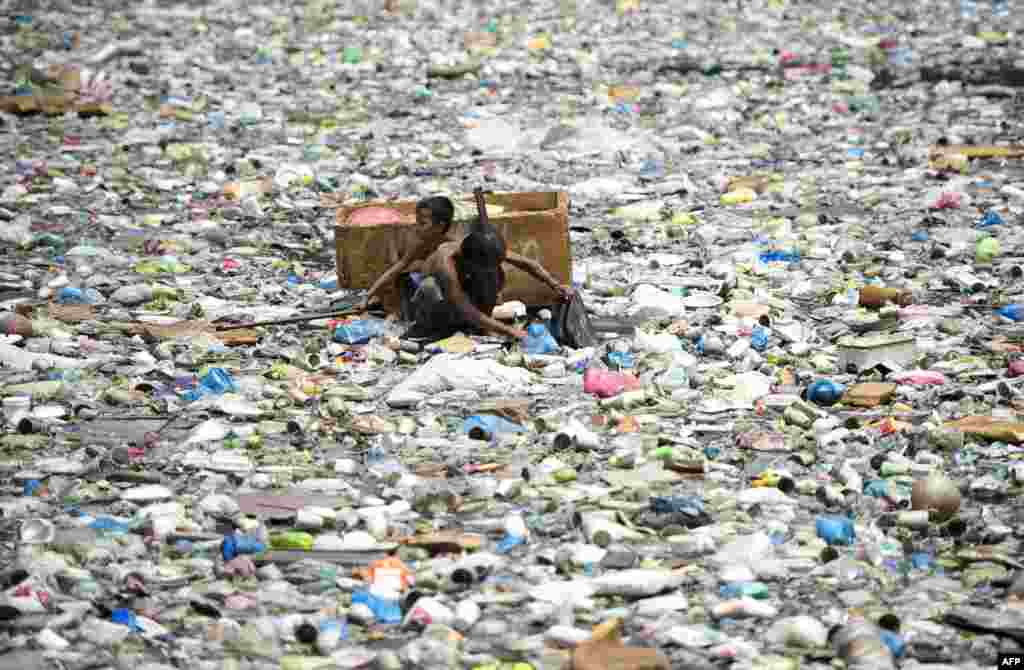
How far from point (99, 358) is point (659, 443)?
2.31m

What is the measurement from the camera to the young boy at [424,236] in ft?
19.4

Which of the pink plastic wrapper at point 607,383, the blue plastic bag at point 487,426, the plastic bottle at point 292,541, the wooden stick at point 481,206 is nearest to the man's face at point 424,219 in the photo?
the wooden stick at point 481,206

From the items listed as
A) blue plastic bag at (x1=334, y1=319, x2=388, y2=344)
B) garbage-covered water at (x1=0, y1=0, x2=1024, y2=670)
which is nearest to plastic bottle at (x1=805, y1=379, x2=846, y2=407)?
garbage-covered water at (x1=0, y1=0, x2=1024, y2=670)

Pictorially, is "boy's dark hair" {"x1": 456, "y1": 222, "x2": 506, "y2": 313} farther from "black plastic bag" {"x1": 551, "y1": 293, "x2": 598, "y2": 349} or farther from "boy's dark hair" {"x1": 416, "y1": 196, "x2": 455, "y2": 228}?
"black plastic bag" {"x1": 551, "y1": 293, "x2": 598, "y2": 349}

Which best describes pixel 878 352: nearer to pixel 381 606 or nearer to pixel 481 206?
pixel 481 206

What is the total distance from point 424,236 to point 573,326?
0.75m

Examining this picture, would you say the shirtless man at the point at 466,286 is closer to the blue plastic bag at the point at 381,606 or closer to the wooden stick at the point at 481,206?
the wooden stick at the point at 481,206

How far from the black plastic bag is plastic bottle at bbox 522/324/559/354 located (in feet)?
0.14

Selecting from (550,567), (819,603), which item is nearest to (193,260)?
(550,567)

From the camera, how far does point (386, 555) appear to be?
3967mm

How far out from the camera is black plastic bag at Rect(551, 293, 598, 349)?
575cm

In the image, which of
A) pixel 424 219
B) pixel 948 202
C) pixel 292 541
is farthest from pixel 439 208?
pixel 948 202

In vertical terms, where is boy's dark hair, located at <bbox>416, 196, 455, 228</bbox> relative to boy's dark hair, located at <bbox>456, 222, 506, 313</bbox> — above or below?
above

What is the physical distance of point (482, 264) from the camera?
5.79 metres
